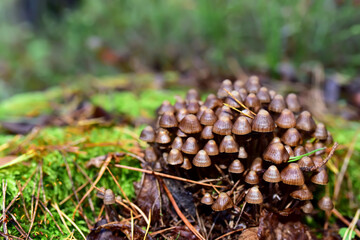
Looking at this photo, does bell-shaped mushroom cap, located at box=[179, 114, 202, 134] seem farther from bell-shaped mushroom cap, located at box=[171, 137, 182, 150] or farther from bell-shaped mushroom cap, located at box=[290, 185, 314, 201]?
bell-shaped mushroom cap, located at box=[290, 185, 314, 201]

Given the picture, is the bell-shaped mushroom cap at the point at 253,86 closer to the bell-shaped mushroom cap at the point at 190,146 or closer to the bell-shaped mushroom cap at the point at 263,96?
the bell-shaped mushroom cap at the point at 263,96

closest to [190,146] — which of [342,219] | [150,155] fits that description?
[150,155]

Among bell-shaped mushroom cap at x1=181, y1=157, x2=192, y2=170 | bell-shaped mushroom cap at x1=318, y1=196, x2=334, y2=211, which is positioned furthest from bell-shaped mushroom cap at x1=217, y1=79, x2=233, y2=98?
bell-shaped mushroom cap at x1=318, y1=196, x2=334, y2=211

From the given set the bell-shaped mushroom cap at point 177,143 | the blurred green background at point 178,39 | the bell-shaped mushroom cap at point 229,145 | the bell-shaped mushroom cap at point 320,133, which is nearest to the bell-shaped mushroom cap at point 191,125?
the bell-shaped mushroom cap at point 177,143

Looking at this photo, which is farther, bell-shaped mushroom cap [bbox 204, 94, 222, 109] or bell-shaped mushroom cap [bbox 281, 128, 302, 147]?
bell-shaped mushroom cap [bbox 204, 94, 222, 109]

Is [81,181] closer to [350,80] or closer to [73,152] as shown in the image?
[73,152]
